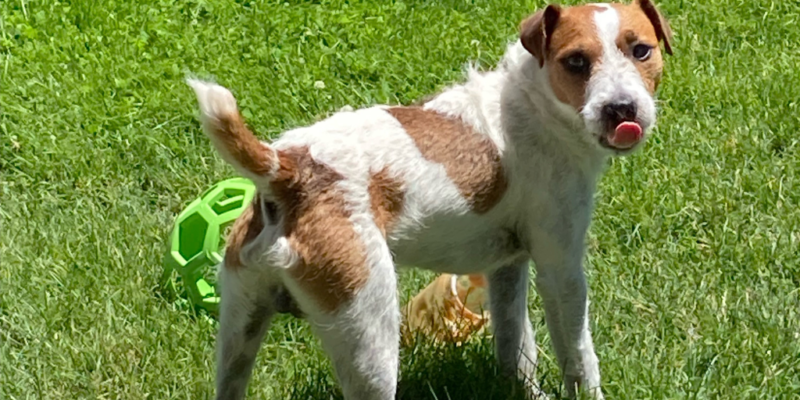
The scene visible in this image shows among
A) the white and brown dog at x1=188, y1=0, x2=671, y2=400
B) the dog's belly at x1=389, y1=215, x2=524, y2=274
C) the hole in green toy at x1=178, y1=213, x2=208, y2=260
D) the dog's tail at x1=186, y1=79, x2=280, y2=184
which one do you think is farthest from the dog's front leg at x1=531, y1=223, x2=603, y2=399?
the hole in green toy at x1=178, y1=213, x2=208, y2=260

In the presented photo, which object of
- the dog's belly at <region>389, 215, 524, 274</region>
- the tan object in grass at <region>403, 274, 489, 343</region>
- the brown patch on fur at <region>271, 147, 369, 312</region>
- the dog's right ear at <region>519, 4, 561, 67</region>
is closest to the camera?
the brown patch on fur at <region>271, 147, 369, 312</region>

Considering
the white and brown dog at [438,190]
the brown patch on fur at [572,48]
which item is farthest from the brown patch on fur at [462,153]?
the brown patch on fur at [572,48]

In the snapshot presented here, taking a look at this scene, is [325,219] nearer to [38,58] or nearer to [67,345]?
[67,345]

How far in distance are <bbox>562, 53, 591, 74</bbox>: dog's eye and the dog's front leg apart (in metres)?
0.50

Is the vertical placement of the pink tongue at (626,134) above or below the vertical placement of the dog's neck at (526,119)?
above

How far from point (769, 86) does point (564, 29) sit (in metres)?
2.87

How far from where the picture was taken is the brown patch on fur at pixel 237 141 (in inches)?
135

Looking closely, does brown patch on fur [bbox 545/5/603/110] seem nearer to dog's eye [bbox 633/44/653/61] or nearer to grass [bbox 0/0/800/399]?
dog's eye [bbox 633/44/653/61]

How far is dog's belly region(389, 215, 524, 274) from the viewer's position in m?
3.83

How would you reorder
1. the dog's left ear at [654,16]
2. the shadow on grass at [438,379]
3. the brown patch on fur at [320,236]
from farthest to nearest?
the shadow on grass at [438,379]
the dog's left ear at [654,16]
the brown patch on fur at [320,236]

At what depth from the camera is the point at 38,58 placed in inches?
276

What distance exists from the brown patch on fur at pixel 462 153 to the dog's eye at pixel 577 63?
360 mm

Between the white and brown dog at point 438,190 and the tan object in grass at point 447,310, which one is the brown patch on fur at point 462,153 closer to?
the white and brown dog at point 438,190

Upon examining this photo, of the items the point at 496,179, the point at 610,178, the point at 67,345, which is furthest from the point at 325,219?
the point at 610,178
